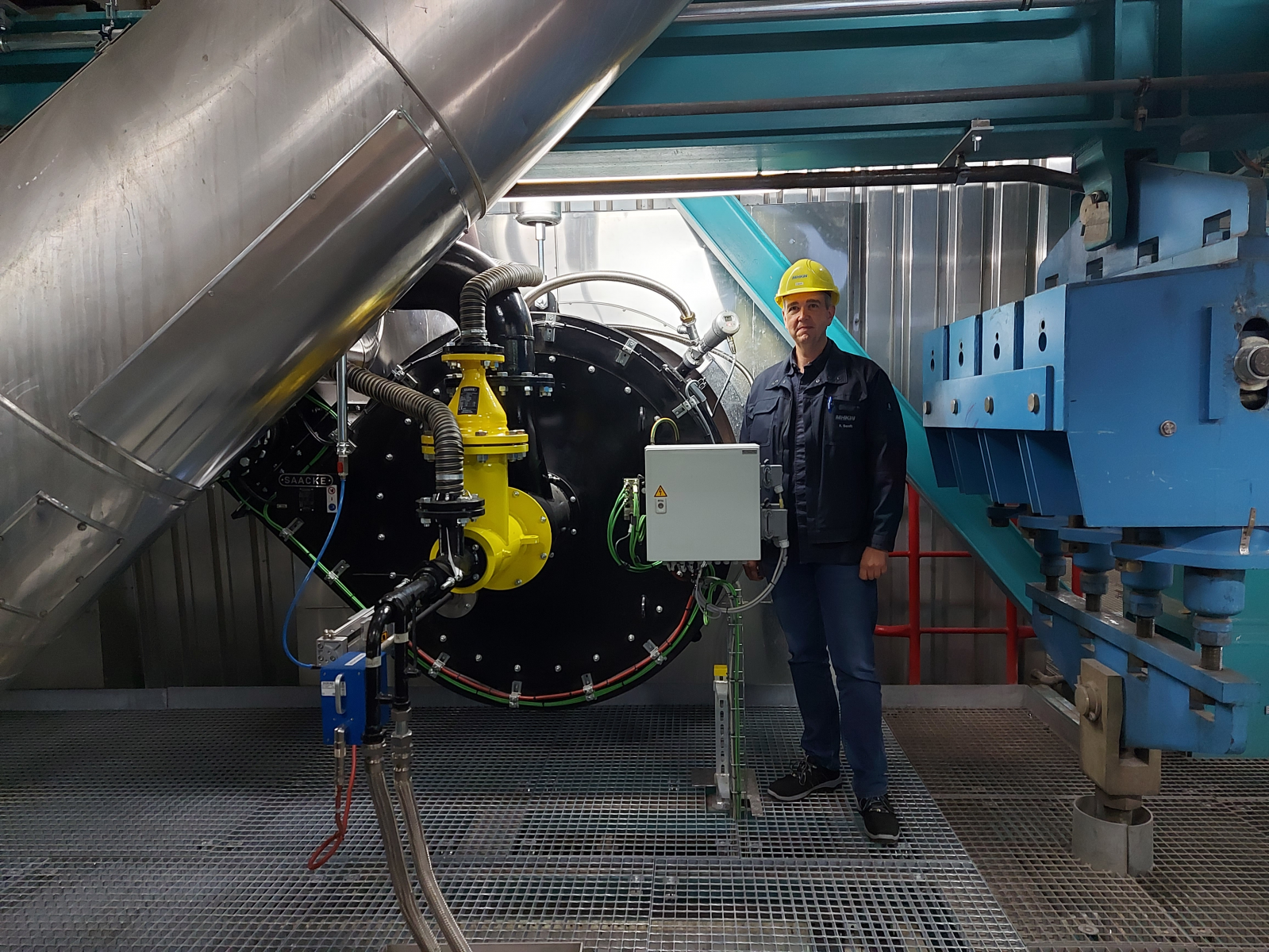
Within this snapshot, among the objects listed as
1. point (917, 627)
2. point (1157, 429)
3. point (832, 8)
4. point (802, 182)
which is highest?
point (832, 8)

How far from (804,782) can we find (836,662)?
47cm

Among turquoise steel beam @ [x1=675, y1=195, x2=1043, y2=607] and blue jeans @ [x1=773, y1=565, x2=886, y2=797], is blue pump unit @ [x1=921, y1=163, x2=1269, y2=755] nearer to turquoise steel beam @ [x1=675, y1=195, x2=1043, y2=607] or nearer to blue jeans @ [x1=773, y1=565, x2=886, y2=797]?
blue jeans @ [x1=773, y1=565, x2=886, y2=797]

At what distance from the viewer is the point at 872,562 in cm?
246

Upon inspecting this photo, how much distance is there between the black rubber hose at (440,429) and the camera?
6.98ft

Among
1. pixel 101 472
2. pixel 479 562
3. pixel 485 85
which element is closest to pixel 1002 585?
pixel 479 562

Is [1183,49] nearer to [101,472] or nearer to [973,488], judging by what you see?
[973,488]

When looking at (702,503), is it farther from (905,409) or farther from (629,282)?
(905,409)

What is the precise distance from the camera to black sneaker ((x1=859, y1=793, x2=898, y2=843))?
2.33m

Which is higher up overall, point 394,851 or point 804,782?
point 394,851

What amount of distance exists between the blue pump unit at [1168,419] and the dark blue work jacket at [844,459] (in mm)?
430

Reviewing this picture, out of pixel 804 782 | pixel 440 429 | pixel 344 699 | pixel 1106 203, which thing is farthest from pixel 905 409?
pixel 344 699

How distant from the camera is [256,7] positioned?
124 cm

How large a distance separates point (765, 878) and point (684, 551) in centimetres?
100

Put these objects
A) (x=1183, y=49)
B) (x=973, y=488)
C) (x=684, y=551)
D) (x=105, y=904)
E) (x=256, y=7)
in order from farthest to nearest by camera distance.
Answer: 1. (x=973, y=488)
2. (x=684, y=551)
3. (x=105, y=904)
4. (x=1183, y=49)
5. (x=256, y=7)
